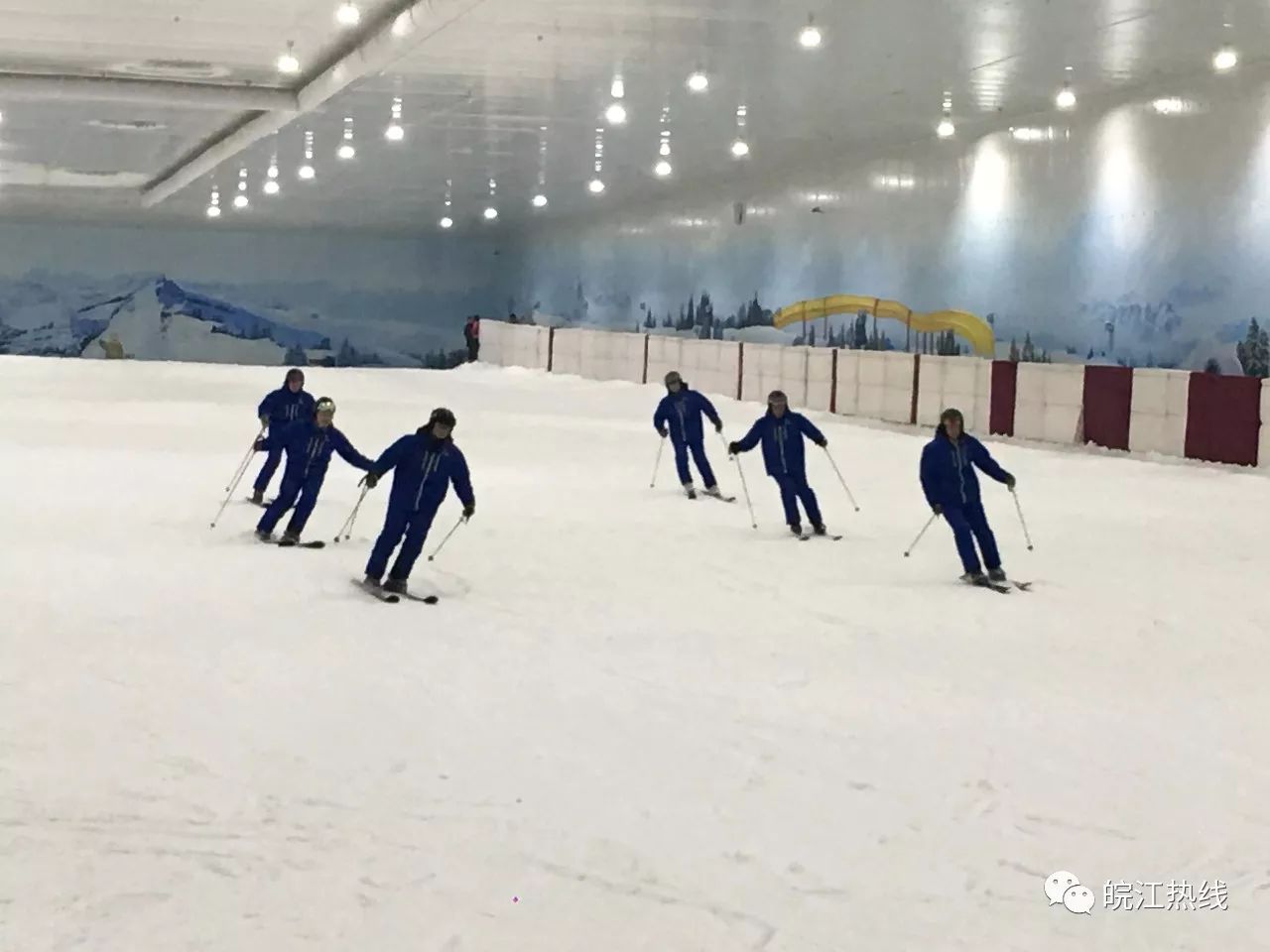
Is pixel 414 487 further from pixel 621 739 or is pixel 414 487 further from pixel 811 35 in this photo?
pixel 811 35

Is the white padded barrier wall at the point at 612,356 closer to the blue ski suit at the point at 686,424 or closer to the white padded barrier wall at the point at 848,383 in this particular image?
the white padded barrier wall at the point at 848,383

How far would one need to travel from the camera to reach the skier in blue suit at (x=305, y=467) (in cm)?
1255

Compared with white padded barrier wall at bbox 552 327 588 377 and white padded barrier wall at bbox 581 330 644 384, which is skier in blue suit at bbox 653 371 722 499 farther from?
white padded barrier wall at bbox 552 327 588 377

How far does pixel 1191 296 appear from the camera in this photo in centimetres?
2133

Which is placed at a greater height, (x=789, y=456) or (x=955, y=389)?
(x=955, y=389)

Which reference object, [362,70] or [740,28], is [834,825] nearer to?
[740,28]

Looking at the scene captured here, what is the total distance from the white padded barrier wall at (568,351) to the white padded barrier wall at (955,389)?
15.3 metres

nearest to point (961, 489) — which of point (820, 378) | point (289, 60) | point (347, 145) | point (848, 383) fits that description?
point (289, 60)

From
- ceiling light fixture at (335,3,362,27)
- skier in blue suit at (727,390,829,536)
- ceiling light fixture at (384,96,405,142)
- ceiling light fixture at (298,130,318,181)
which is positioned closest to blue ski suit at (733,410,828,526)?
skier in blue suit at (727,390,829,536)

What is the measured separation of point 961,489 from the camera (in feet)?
37.5

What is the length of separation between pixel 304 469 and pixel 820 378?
18104 millimetres

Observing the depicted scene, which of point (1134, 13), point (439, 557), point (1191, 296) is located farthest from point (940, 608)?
point (1191, 296)

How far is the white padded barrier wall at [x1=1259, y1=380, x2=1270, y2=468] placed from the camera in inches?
748

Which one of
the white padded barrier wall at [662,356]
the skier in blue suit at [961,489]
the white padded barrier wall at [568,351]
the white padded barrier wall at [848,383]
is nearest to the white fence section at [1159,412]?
the white padded barrier wall at [848,383]
